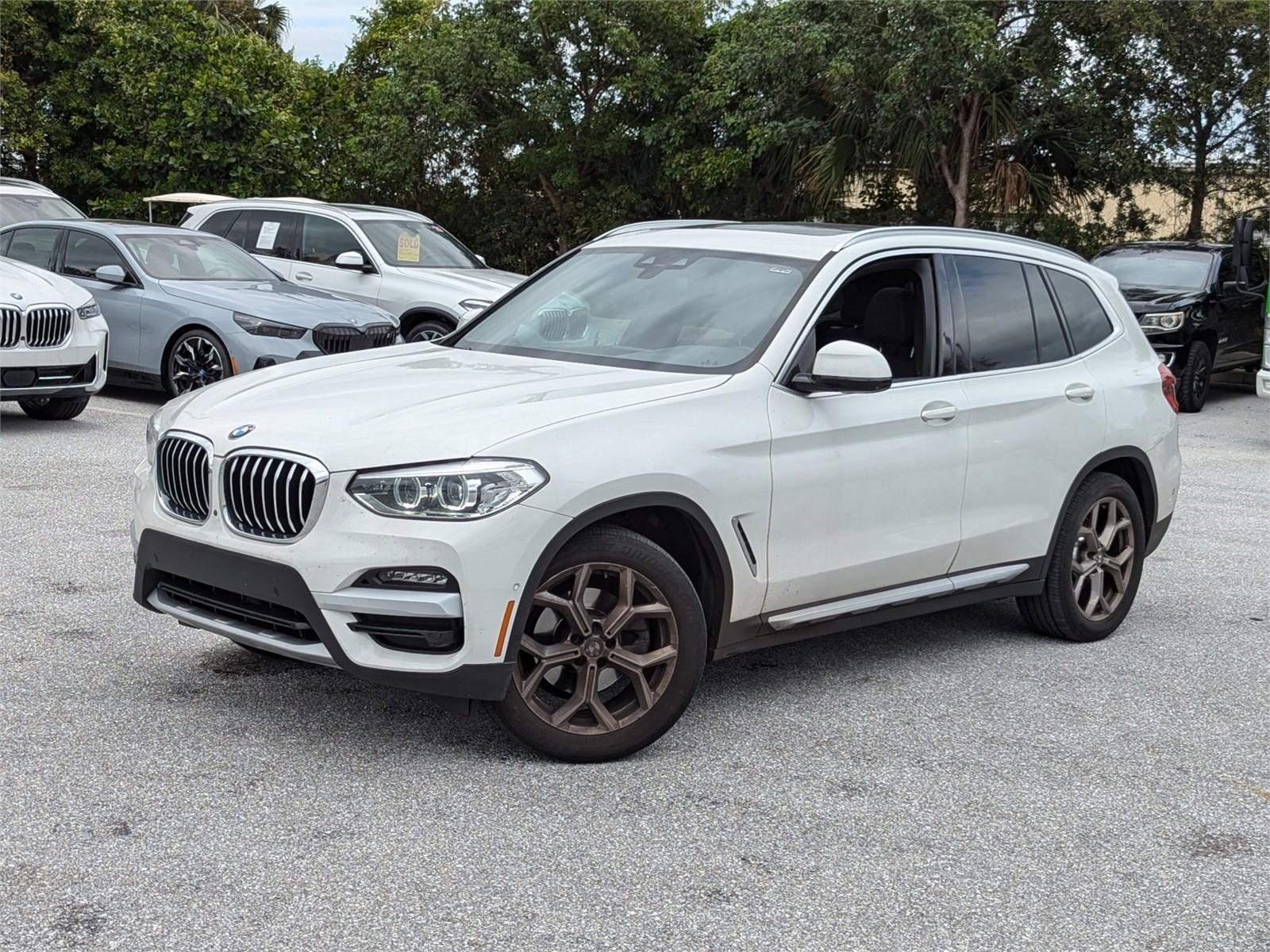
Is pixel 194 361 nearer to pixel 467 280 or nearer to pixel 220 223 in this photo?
pixel 467 280

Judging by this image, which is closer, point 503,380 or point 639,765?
point 639,765

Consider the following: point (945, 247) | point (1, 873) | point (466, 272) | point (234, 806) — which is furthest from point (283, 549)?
point (466, 272)

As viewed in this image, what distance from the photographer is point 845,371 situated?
488 centimetres

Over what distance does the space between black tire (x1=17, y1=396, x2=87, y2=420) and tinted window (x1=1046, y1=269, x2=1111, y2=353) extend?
7756 millimetres

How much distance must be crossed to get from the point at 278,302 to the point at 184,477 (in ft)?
26.3

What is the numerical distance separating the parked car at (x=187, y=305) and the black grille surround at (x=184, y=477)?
714cm

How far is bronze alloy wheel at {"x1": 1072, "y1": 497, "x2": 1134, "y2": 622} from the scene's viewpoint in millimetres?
6254

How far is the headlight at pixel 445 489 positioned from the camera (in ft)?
13.8

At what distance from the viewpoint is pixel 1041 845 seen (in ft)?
13.5

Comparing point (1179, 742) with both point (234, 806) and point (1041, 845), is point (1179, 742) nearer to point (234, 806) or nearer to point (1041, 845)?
point (1041, 845)

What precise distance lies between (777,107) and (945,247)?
50.8 ft

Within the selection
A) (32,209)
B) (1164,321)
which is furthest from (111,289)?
(1164,321)

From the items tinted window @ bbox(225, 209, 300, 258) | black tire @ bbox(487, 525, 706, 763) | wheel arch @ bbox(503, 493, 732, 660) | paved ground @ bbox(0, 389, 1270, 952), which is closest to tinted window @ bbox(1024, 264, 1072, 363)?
paved ground @ bbox(0, 389, 1270, 952)

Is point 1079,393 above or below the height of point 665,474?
above
